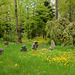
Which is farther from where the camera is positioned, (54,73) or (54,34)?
(54,34)

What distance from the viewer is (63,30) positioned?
12.7 meters

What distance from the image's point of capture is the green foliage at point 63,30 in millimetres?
11438

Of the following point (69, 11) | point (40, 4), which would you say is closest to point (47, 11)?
point (40, 4)

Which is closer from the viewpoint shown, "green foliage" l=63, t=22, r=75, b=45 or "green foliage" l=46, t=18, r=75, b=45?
"green foliage" l=63, t=22, r=75, b=45

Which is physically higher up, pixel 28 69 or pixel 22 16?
pixel 22 16

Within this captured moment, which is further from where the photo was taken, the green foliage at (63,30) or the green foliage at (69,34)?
the green foliage at (63,30)

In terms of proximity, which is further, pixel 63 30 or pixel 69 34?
pixel 63 30

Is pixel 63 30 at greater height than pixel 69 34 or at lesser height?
greater

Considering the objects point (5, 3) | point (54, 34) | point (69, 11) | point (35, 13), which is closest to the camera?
point (54, 34)

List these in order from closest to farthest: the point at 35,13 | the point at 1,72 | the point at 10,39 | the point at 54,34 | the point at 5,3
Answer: the point at 1,72, the point at 54,34, the point at 5,3, the point at 10,39, the point at 35,13

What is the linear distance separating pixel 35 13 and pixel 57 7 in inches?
291

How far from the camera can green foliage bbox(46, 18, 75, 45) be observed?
450 inches

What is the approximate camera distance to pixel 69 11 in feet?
49.1

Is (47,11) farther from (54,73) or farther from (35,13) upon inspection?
(54,73)
